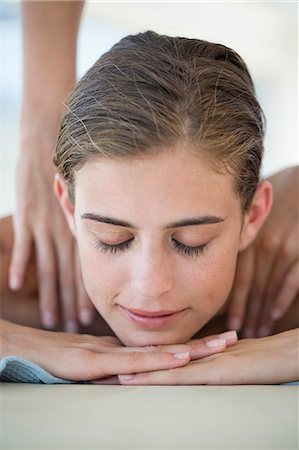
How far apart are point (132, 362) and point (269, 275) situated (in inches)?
22.2

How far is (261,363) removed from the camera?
3.32ft

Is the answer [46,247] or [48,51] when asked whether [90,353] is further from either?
[48,51]

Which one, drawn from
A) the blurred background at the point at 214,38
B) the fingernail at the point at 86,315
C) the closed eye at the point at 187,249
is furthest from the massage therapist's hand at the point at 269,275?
the blurred background at the point at 214,38

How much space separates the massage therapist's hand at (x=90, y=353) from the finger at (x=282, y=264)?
16.3 inches

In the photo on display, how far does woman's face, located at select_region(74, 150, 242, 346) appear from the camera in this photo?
1.04 m

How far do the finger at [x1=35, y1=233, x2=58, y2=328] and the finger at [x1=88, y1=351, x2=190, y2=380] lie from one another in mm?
483

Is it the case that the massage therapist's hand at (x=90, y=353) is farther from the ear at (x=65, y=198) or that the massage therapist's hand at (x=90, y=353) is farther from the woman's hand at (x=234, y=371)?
the ear at (x=65, y=198)

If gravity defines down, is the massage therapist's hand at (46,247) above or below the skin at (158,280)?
below

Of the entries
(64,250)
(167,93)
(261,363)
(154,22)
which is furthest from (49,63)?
(154,22)

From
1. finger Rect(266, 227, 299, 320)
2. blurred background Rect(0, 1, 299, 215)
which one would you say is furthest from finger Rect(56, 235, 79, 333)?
blurred background Rect(0, 1, 299, 215)

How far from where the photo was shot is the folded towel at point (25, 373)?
3.27 feet

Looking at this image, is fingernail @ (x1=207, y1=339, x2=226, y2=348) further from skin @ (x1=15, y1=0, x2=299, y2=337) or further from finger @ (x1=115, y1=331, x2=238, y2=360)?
skin @ (x1=15, y1=0, x2=299, y2=337)

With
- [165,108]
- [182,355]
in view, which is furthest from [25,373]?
[165,108]

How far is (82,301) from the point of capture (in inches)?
58.7
